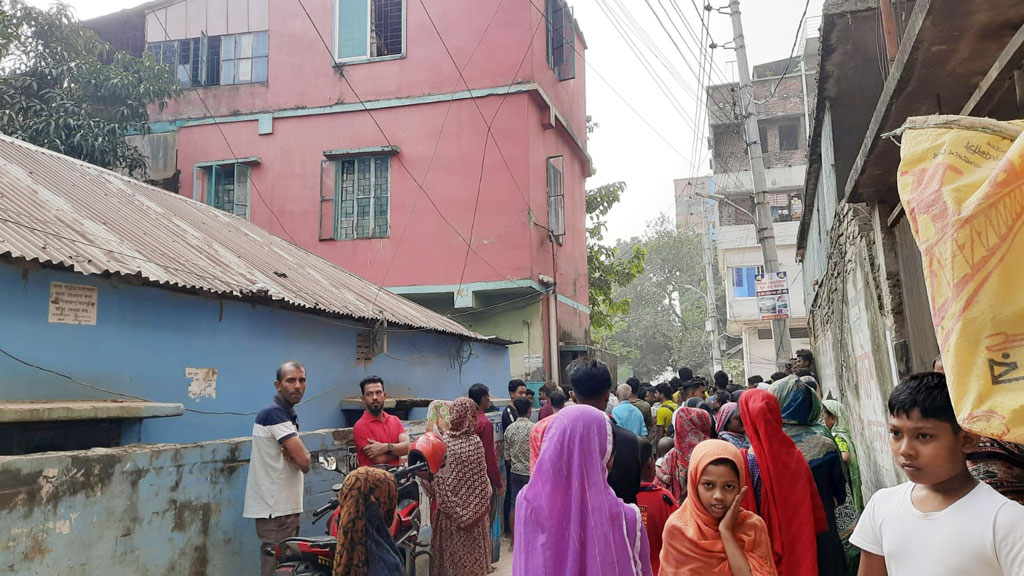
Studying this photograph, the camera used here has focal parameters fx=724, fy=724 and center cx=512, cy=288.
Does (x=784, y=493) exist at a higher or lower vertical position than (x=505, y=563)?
higher

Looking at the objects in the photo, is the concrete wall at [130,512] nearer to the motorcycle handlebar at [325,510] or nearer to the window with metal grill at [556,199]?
the motorcycle handlebar at [325,510]

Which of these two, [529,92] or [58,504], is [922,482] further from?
[529,92]

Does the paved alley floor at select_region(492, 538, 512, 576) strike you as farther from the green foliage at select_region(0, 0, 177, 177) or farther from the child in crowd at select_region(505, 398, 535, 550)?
the green foliage at select_region(0, 0, 177, 177)

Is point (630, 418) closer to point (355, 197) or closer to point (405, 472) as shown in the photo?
point (405, 472)

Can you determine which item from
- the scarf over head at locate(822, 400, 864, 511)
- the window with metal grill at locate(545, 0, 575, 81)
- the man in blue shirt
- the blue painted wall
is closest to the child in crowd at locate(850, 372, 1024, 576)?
the scarf over head at locate(822, 400, 864, 511)

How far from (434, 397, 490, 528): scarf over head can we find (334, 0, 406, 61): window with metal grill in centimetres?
1163

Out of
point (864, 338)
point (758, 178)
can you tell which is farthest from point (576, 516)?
point (758, 178)

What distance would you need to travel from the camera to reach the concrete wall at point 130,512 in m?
3.81

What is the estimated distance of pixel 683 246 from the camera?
4266cm

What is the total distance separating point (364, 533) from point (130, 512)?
1629 millimetres

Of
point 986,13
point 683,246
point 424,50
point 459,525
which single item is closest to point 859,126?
point 986,13

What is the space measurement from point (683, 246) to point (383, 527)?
40.4 metres

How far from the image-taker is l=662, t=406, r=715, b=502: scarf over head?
4.66 m

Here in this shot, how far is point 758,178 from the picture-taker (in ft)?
43.3
